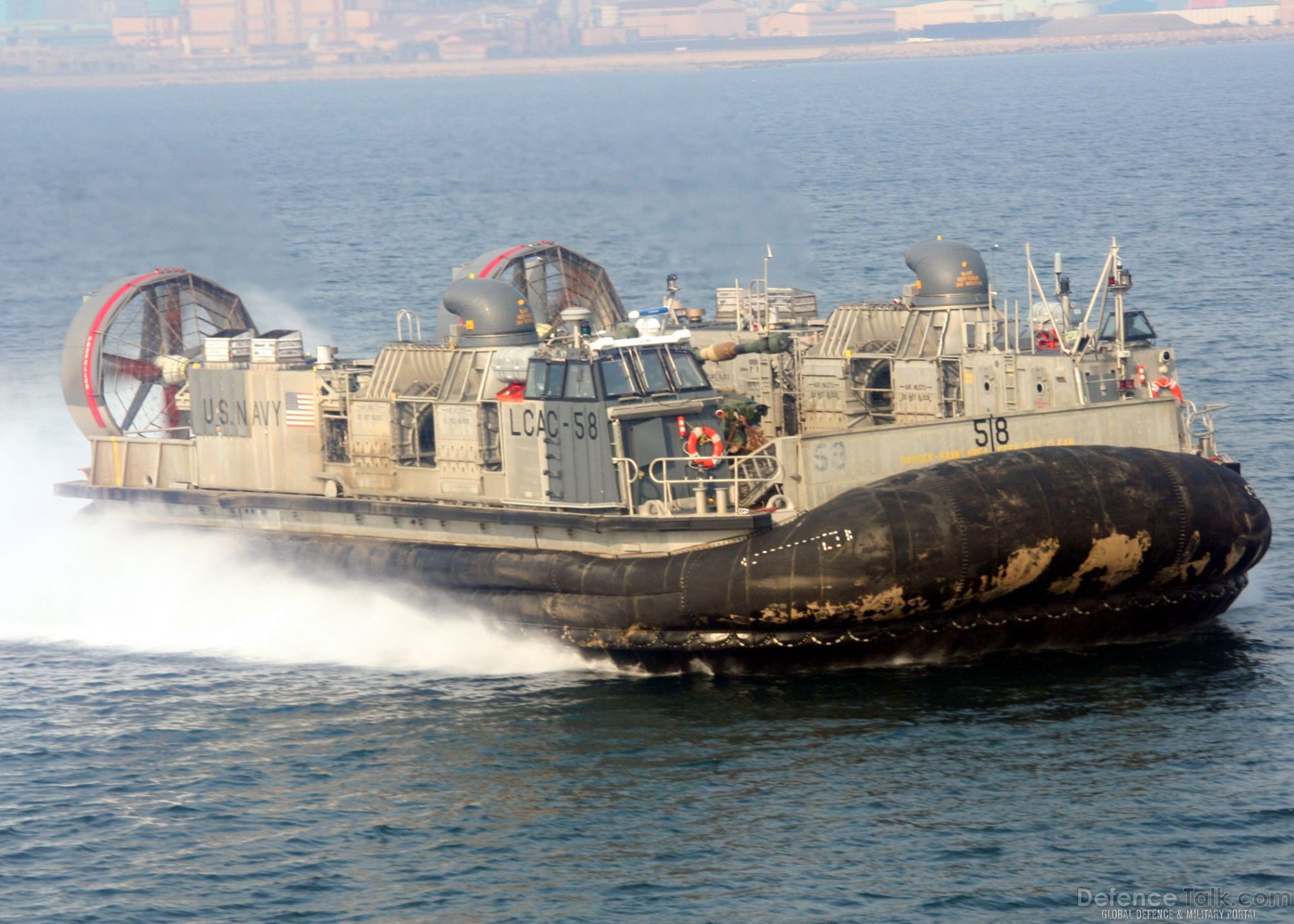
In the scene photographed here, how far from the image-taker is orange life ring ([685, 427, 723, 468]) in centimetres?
2384

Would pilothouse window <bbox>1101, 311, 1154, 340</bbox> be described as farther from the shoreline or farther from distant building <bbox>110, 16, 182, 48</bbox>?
distant building <bbox>110, 16, 182, 48</bbox>

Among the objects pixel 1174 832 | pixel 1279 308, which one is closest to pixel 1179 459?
pixel 1174 832

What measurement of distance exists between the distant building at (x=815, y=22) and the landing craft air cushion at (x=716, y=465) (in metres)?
160

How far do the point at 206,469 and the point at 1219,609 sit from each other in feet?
51.7

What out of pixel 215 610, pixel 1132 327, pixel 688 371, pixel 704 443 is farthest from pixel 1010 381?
pixel 215 610

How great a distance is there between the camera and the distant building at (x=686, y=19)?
176375 mm

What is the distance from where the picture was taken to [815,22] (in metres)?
189

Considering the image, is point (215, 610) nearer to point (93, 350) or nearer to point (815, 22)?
point (93, 350)

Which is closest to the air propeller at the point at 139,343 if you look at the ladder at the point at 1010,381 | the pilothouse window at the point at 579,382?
the pilothouse window at the point at 579,382

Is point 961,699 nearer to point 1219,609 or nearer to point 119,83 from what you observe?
point 1219,609

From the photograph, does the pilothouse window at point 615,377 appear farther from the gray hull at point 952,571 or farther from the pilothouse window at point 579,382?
the gray hull at point 952,571

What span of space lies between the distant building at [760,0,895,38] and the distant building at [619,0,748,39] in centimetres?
602

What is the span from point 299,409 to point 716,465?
24.9ft

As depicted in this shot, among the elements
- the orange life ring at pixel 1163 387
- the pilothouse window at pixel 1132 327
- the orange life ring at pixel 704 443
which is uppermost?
the pilothouse window at pixel 1132 327
